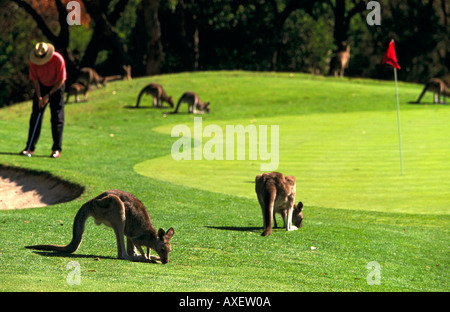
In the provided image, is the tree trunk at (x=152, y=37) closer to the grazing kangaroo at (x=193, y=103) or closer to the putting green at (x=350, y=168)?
the grazing kangaroo at (x=193, y=103)

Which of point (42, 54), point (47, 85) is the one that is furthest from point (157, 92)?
point (42, 54)

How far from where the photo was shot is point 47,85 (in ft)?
55.3

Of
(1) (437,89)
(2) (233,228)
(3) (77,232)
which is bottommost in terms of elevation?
(2) (233,228)

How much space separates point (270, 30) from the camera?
5372 centimetres

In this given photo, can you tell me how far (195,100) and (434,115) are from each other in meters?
9.84

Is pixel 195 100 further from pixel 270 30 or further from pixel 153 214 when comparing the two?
pixel 270 30

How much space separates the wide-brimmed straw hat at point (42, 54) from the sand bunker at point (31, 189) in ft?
8.47

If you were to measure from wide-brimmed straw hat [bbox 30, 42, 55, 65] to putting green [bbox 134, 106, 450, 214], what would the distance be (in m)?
3.30
